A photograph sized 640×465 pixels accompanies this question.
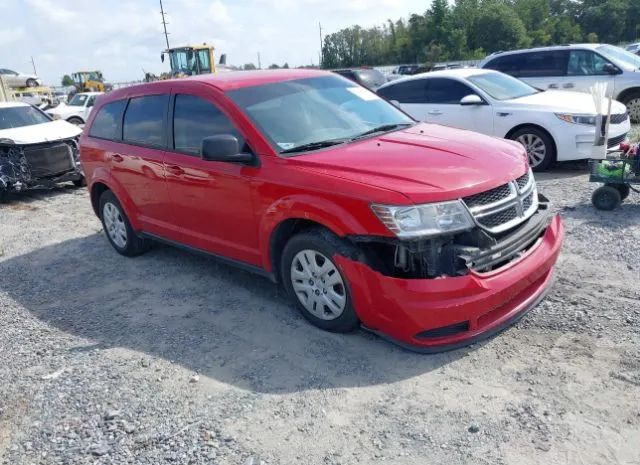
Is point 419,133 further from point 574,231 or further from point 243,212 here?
point 574,231

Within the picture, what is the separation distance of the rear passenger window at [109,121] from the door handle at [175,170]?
1197 mm

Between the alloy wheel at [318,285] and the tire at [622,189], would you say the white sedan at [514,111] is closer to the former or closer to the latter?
the tire at [622,189]

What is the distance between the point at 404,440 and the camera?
2.83 m

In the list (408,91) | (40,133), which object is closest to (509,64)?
(408,91)

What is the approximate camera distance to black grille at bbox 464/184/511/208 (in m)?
3.41

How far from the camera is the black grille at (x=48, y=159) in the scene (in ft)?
31.7

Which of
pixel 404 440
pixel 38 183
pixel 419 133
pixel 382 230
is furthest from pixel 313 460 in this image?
pixel 38 183

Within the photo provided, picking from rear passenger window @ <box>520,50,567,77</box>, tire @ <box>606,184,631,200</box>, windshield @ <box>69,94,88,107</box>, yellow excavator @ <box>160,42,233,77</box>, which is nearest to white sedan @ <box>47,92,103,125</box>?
windshield @ <box>69,94,88,107</box>

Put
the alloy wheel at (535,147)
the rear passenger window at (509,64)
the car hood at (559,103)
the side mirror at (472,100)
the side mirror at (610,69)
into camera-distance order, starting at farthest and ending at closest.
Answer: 1. the rear passenger window at (509,64)
2. the side mirror at (610,69)
3. the side mirror at (472,100)
4. the alloy wheel at (535,147)
5. the car hood at (559,103)

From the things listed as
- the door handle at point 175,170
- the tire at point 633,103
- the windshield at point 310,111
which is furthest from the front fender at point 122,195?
the tire at point 633,103

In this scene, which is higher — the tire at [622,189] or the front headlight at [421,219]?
the front headlight at [421,219]

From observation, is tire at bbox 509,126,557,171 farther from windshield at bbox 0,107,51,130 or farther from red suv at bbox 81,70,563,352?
windshield at bbox 0,107,51,130

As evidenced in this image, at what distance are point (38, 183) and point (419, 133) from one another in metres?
7.91

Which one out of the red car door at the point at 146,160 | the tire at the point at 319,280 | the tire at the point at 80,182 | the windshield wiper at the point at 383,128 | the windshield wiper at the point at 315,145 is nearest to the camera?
the tire at the point at 319,280
